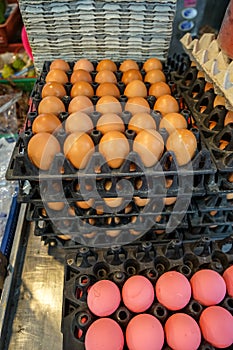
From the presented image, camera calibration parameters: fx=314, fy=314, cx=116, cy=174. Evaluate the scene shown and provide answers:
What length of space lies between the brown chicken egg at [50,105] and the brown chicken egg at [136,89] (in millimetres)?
197

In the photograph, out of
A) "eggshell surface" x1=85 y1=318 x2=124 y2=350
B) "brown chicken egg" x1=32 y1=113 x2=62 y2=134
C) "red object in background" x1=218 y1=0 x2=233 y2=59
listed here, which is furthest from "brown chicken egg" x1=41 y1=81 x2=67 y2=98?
"eggshell surface" x1=85 y1=318 x2=124 y2=350

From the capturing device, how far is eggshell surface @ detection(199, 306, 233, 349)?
25.6 inches

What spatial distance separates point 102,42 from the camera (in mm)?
1011

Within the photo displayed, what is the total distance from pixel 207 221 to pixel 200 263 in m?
0.13

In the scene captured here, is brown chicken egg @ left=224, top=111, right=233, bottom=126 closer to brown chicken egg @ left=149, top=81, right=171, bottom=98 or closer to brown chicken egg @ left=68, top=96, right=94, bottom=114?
brown chicken egg @ left=149, top=81, right=171, bottom=98

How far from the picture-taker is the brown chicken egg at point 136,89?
2.85 feet

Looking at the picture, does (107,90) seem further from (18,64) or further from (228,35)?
(18,64)

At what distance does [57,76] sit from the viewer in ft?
3.00

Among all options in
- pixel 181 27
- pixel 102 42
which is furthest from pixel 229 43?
Answer: pixel 181 27

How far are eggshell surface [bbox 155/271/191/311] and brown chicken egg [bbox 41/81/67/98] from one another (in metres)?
0.55

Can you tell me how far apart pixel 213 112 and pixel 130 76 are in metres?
0.27

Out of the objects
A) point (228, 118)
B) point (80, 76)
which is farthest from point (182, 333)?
point (80, 76)

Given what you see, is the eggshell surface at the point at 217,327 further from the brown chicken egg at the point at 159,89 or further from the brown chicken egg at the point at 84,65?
the brown chicken egg at the point at 84,65

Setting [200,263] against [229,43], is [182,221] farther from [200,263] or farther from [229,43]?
[229,43]
